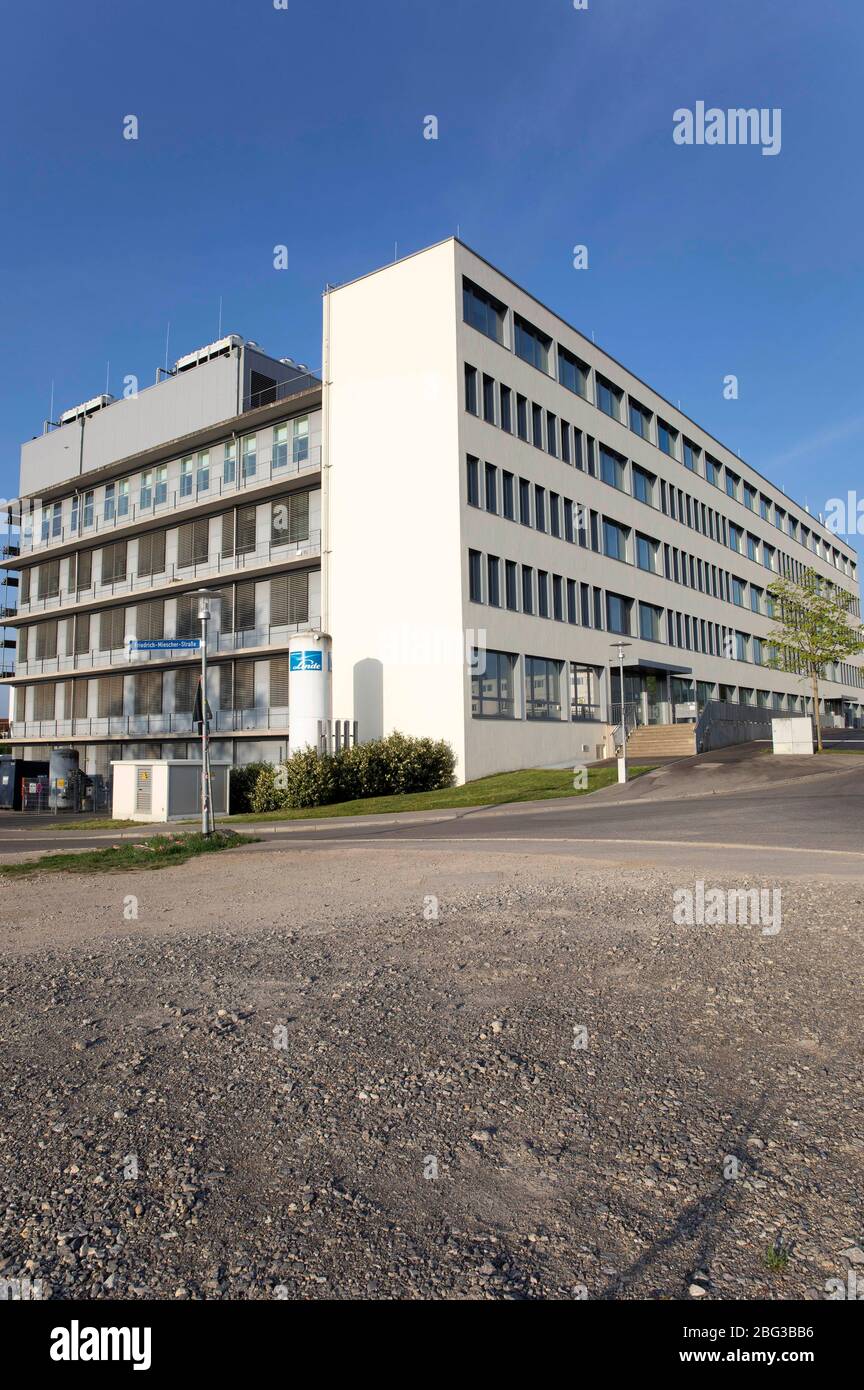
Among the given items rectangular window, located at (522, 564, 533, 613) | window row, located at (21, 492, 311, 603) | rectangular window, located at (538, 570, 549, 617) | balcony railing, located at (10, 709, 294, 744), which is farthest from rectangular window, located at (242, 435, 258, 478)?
rectangular window, located at (538, 570, 549, 617)

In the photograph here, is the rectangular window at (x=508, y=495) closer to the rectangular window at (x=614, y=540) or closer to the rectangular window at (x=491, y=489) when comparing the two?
the rectangular window at (x=491, y=489)

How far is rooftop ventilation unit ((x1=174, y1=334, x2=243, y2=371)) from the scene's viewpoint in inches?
1646

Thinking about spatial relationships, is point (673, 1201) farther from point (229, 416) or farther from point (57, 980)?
point (229, 416)

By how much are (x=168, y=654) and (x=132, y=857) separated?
92.7ft

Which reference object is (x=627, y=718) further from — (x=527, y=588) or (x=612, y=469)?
(x=612, y=469)

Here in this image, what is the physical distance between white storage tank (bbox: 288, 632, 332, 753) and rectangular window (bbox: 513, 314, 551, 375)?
14991 millimetres

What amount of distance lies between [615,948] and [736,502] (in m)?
58.4

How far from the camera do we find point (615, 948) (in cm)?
703

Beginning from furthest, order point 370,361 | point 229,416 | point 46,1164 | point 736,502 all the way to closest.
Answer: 1. point 736,502
2. point 229,416
3. point 370,361
4. point 46,1164

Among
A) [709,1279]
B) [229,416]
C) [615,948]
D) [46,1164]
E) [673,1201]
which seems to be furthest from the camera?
[229,416]
